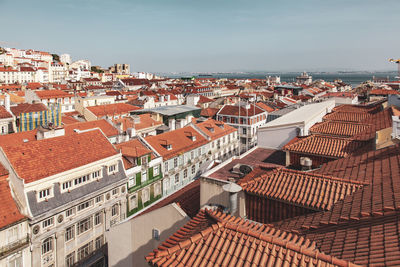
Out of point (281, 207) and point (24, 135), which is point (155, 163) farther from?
point (281, 207)

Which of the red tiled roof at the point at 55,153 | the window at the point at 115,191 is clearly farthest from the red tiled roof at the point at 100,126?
the window at the point at 115,191

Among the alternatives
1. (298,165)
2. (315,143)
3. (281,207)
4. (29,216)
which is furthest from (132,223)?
(315,143)

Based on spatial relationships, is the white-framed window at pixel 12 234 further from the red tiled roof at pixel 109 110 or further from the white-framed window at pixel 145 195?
the red tiled roof at pixel 109 110

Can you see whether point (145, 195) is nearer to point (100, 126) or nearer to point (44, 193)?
point (44, 193)

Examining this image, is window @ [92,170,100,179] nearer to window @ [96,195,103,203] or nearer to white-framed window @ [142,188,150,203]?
window @ [96,195,103,203]

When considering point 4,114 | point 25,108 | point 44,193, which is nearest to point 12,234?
point 44,193
